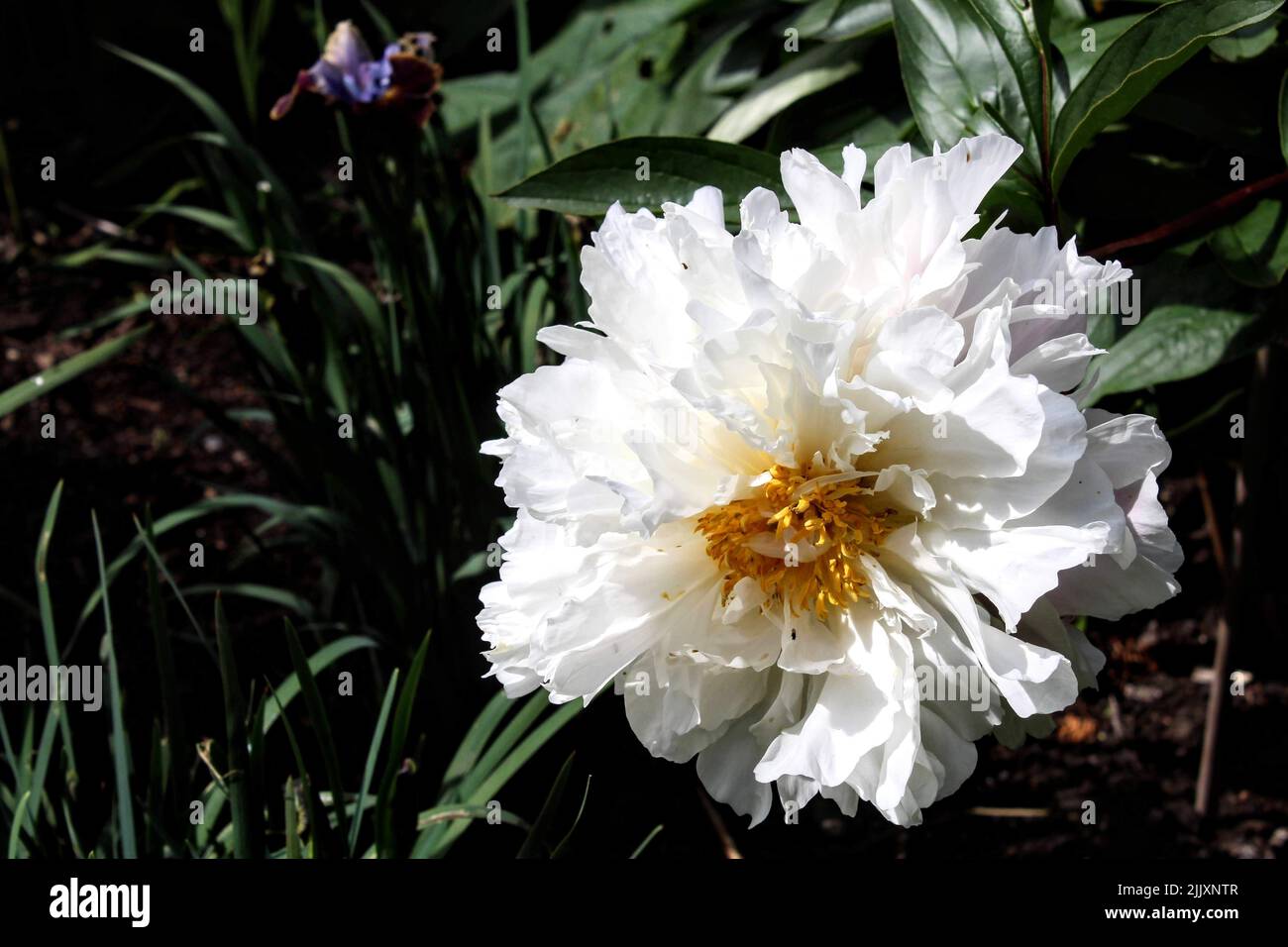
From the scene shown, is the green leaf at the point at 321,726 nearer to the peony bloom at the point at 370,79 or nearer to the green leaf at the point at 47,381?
the green leaf at the point at 47,381

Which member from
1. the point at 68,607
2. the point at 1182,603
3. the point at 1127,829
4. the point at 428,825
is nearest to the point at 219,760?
the point at 428,825

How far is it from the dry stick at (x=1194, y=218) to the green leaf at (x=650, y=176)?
27 centimetres

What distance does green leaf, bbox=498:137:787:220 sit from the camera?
968mm

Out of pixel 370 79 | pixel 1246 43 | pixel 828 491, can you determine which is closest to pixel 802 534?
pixel 828 491

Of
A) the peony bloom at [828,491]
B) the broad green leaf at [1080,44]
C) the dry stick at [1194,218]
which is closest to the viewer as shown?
the peony bloom at [828,491]

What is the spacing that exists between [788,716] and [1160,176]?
660mm

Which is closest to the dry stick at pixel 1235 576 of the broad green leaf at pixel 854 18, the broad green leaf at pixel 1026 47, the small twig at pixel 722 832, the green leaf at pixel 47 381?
the broad green leaf at pixel 1026 47

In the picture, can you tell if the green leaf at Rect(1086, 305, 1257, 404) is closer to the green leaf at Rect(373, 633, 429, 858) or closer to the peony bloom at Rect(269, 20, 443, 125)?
the green leaf at Rect(373, 633, 429, 858)

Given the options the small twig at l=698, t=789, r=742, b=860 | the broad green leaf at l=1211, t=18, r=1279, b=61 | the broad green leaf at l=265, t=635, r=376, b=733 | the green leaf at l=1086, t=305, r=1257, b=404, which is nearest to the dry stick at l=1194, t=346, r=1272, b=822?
the green leaf at l=1086, t=305, r=1257, b=404

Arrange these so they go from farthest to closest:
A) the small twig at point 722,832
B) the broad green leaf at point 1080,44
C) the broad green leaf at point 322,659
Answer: the small twig at point 722,832 → the broad green leaf at point 322,659 → the broad green leaf at point 1080,44

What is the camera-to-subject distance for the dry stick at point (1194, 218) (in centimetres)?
91

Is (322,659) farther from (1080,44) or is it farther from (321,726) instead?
(1080,44)

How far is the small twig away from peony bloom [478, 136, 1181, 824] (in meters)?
0.73

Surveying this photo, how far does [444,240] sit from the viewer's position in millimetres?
1609
